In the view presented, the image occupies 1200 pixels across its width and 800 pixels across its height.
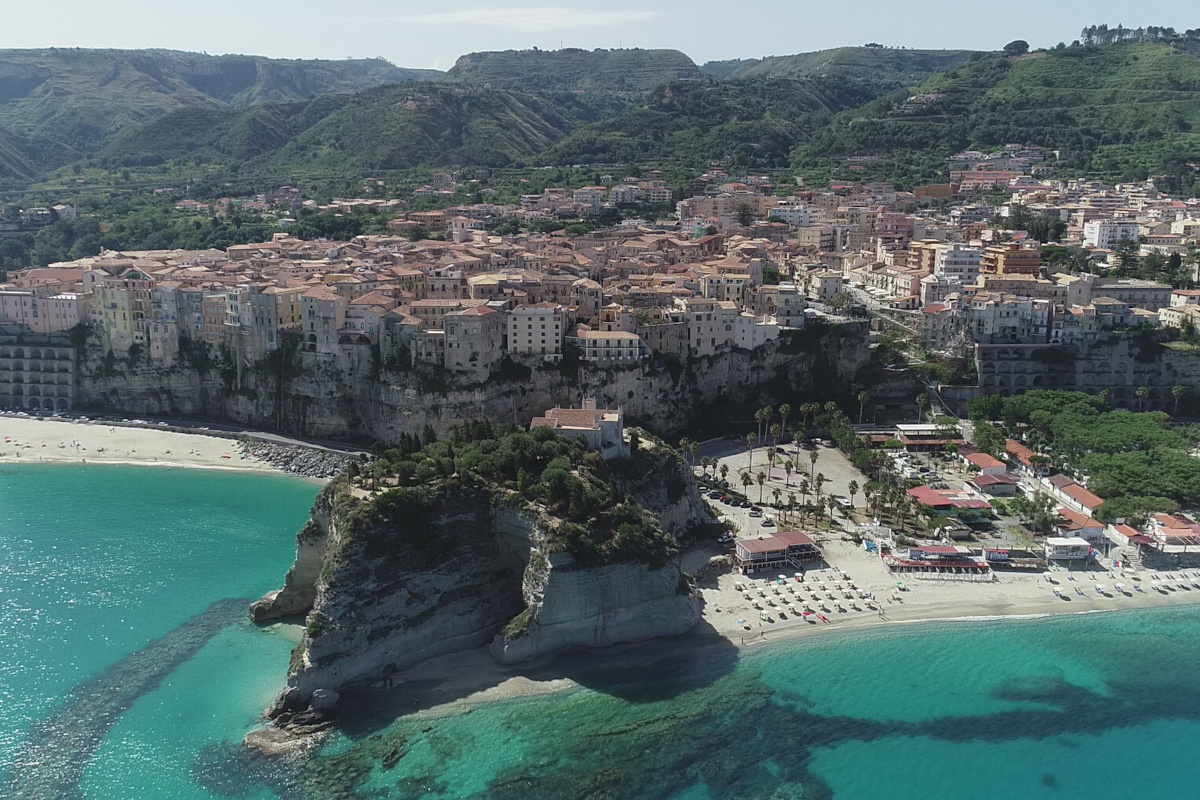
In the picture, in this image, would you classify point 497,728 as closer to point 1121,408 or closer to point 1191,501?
point 1191,501

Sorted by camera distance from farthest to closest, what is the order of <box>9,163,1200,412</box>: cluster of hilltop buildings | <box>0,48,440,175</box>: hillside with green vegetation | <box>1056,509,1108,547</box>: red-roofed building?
1. <box>0,48,440,175</box>: hillside with green vegetation
2. <box>9,163,1200,412</box>: cluster of hilltop buildings
3. <box>1056,509,1108,547</box>: red-roofed building

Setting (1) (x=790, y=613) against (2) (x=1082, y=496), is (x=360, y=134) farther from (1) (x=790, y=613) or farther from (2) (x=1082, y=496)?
(1) (x=790, y=613)

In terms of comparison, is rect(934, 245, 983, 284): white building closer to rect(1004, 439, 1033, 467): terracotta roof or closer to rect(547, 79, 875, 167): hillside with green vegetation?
rect(1004, 439, 1033, 467): terracotta roof

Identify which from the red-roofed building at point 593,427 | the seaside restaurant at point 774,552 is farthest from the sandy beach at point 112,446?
the seaside restaurant at point 774,552

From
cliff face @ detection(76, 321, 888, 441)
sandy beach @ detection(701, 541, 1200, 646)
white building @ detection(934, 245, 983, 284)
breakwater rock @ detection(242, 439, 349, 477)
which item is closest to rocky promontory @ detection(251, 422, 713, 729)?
sandy beach @ detection(701, 541, 1200, 646)

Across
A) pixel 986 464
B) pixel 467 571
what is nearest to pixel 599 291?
pixel 986 464

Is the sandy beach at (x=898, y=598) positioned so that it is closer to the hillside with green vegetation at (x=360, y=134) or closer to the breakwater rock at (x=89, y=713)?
the breakwater rock at (x=89, y=713)
